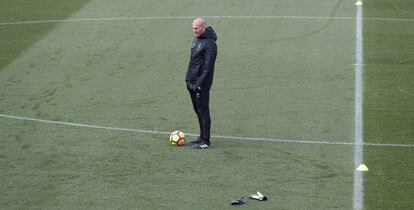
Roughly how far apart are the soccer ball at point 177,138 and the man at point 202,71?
242 millimetres

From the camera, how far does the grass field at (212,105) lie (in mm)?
14828

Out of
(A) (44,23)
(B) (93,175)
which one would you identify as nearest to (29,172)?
(B) (93,175)

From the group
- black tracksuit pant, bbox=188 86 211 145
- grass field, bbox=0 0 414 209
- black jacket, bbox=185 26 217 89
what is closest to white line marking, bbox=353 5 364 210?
Answer: grass field, bbox=0 0 414 209

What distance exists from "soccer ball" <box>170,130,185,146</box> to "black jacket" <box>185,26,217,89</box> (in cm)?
88

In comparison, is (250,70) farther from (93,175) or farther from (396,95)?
(93,175)

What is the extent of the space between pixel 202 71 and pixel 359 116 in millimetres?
3564

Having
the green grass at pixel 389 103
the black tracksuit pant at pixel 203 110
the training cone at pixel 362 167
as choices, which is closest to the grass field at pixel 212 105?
the green grass at pixel 389 103

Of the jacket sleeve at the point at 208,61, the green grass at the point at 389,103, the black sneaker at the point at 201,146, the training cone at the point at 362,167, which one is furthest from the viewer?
the black sneaker at the point at 201,146

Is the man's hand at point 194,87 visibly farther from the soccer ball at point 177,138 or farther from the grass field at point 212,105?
the grass field at point 212,105

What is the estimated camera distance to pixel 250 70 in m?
22.0

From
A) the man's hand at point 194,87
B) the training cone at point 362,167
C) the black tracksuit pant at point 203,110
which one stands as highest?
the man's hand at point 194,87

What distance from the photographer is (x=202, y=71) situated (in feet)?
55.0

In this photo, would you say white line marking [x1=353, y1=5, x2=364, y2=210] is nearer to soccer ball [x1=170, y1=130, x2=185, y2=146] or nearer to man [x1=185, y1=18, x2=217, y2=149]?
man [x1=185, y1=18, x2=217, y2=149]

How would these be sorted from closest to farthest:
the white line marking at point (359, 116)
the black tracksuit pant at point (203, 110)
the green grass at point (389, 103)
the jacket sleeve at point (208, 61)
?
the white line marking at point (359, 116), the green grass at point (389, 103), the jacket sleeve at point (208, 61), the black tracksuit pant at point (203, 110)
